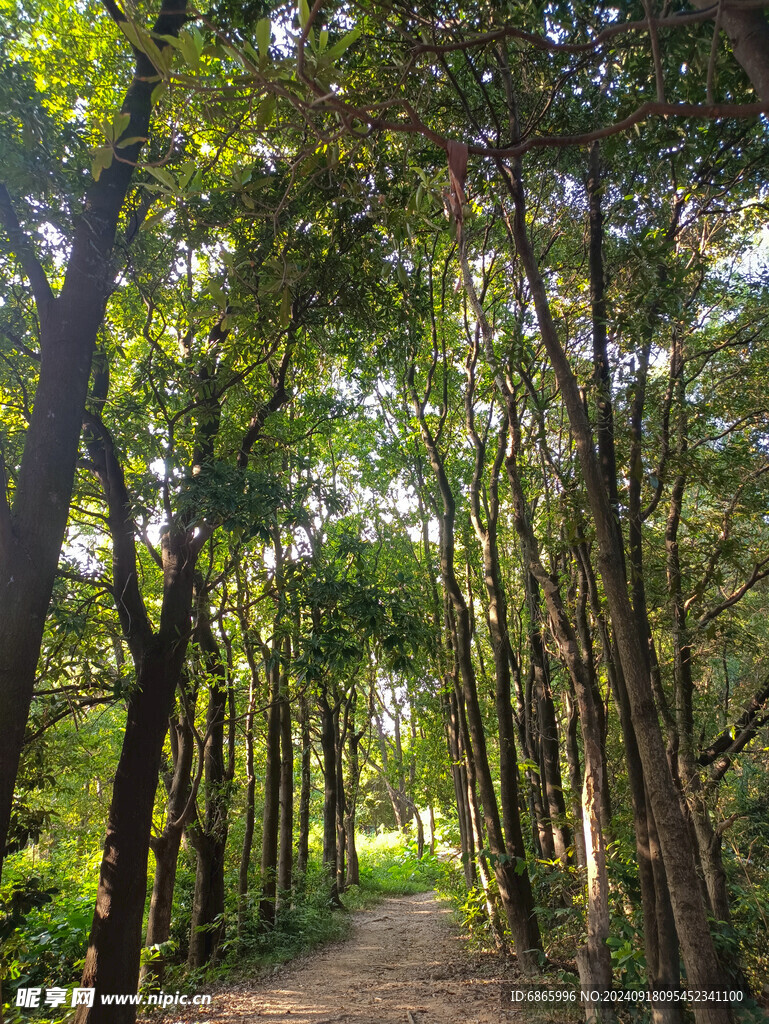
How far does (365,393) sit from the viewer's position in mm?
8883

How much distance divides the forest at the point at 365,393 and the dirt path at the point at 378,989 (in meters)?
0.75

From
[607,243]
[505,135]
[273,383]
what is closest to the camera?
[505,135]

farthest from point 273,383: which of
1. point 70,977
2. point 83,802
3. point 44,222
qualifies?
point 83,802

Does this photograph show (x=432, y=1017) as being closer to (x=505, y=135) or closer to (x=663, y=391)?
(x=663, y=391)

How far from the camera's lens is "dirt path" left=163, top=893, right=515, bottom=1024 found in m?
6.87

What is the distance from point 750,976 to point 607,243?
294 inches

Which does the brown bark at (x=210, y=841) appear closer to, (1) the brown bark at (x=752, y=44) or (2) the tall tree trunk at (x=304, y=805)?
(2) the tall tree trunk at (x=304, y=805)

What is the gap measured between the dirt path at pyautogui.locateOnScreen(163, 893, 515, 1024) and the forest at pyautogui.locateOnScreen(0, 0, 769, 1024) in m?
0.75

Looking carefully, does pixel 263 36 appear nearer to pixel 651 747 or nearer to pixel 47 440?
pixel 47 440

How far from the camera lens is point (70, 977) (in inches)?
259

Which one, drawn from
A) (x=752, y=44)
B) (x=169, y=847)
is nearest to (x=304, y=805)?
(x=169, y=847)

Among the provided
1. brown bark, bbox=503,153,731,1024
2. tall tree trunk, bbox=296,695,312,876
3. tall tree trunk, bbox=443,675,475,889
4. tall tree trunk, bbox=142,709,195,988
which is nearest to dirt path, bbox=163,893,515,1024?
tall tree trunk, bbox=142,709,195,988

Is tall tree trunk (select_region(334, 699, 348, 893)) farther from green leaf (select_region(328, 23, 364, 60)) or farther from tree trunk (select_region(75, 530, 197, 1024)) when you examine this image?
green leaf (select_region(328, 23, 364, 60))

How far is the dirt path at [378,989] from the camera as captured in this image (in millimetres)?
6867
